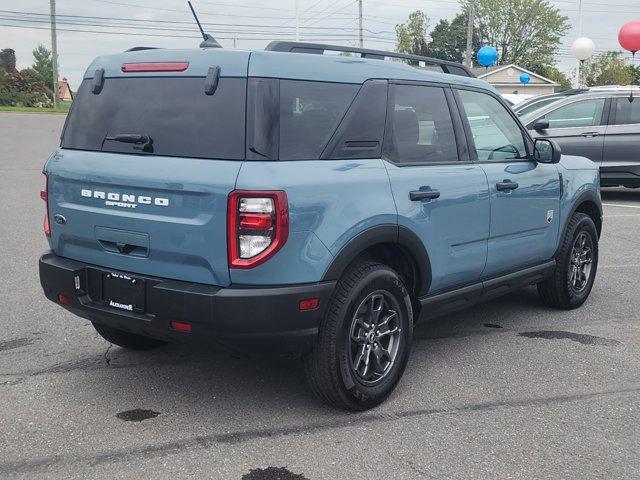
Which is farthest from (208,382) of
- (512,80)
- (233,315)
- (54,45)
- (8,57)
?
(8,57)

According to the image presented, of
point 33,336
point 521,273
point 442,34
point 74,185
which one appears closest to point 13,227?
point 33,336

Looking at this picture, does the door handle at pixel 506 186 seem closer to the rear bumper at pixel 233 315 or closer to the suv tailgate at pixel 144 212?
the rear bumper at pixel 233 315

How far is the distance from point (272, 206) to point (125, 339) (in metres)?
1.86

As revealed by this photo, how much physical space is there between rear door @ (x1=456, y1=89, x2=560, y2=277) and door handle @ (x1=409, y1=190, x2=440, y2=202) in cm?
65

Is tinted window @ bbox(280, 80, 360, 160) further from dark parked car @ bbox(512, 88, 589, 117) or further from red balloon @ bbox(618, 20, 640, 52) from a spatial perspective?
red balloon @ bbox(618, 20, 640, 52)

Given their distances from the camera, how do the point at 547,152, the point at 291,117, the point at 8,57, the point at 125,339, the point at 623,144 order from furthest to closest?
the point at 8,57, the point at 623,144, the point at 547,152, the point at 125,339, the point at 291,117

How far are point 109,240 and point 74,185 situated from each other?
→ 397 millimetres

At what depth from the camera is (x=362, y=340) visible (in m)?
3.98

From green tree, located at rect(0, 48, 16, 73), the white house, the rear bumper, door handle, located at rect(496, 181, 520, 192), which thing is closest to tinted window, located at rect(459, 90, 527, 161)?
door handle, located at rect(496, 181, 520, 192)

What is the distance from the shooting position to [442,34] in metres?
103

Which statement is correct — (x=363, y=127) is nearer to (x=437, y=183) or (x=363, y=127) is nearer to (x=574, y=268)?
(x=437, y=183)

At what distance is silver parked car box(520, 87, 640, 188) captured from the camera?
12430 mm

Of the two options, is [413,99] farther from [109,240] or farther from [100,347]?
[100,347]

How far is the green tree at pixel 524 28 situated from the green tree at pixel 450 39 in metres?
10.4
